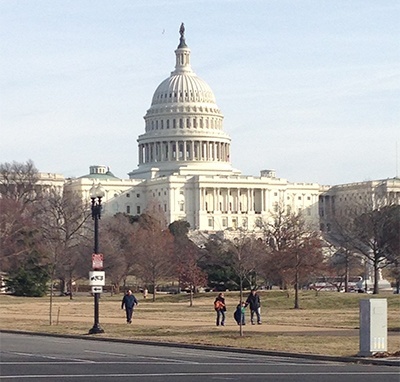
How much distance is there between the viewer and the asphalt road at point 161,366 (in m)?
24.0

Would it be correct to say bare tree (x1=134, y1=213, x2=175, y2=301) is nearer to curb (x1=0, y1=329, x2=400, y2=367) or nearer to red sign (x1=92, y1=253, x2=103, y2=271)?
red sign (x1=92, y1=253, x2=103, y2=271)

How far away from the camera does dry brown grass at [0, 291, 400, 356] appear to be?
36.7m

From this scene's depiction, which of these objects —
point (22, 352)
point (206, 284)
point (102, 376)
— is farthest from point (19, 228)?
point (102, 376)

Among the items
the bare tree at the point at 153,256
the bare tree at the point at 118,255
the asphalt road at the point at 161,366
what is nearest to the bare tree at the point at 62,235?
the bare tree at the point at 118,255

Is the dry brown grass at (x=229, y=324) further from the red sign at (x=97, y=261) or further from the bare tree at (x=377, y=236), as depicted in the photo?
the bare tree at (x=377, y=236)

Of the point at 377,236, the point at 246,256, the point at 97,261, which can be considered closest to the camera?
the point at 97,261

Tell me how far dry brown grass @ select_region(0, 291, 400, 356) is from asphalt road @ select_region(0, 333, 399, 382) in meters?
2.54

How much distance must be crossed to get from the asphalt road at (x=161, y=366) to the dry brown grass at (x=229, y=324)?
2.54 meters

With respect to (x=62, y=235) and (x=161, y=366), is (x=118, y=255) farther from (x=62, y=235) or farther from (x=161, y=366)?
(x=161, y=366)

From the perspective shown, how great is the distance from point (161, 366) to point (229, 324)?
24.0 m


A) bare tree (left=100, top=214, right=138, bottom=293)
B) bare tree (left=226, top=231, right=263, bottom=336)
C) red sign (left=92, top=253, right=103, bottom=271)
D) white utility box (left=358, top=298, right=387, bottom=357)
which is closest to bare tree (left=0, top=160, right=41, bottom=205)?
bare tree (left=100, top=214, right=138, bottom=293)

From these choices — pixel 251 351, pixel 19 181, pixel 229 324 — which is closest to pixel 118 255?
pixel 19 181

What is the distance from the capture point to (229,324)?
168 ft

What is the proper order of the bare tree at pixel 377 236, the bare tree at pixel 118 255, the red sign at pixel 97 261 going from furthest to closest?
the bare tree at pixel 118 255 < the bare tree at pixel 377 236 < the red sign at pixel 97 261
